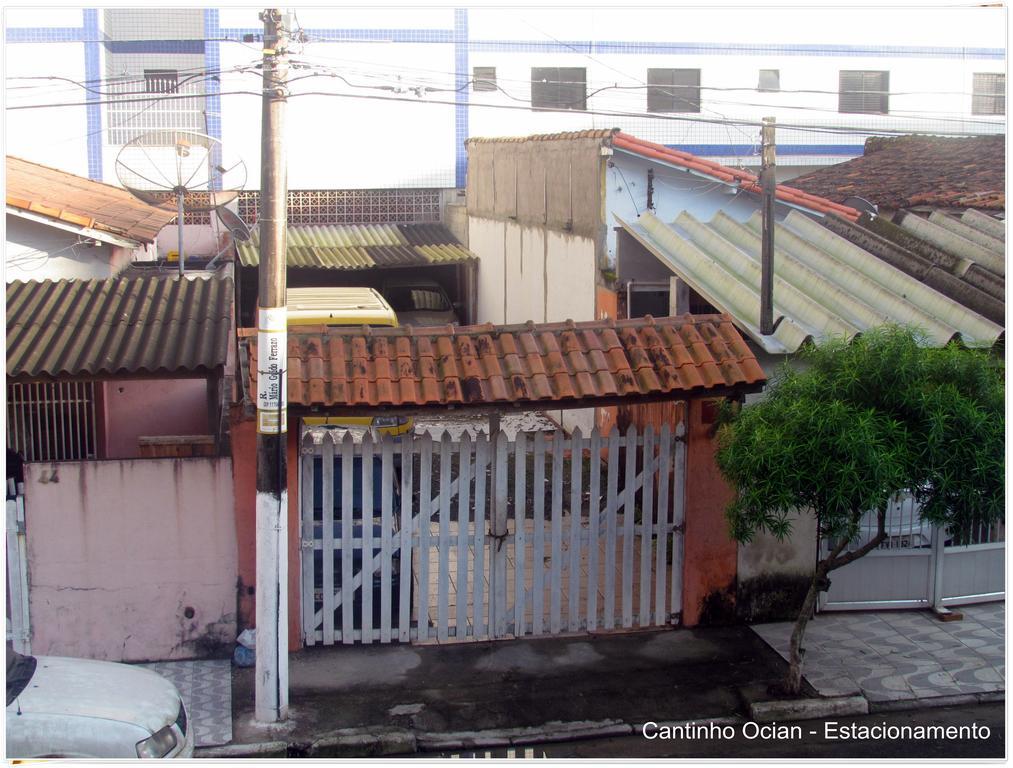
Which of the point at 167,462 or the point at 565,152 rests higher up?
the point at 565,152

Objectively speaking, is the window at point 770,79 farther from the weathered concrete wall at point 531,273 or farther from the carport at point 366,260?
the weathered concrete wall at point 531,273

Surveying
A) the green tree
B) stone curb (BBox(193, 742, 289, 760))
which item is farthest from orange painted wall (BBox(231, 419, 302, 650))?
the green tree

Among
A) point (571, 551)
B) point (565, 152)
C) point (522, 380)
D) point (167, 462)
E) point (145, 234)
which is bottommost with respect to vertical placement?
point (571, 551)

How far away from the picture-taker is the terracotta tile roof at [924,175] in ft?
43.5

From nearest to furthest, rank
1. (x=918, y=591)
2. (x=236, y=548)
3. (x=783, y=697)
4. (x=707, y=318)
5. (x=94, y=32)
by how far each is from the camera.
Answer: (x=783, y=697) → (x=236, y=548) → (x=707, y=318) → (x=918, y=591) → (x=94, y=32)

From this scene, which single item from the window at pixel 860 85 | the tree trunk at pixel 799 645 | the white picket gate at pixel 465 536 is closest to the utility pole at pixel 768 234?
the white picket gate at pixel 465 536

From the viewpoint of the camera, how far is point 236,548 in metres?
7.45

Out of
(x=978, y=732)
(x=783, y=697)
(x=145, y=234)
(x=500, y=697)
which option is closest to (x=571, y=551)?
(x=500, y=697)

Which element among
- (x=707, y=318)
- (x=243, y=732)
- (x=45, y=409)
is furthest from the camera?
(x=45, y=409)

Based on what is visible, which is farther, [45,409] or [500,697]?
[45,409]

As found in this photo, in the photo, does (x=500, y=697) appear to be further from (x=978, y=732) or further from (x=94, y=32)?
(x=94, y=32)

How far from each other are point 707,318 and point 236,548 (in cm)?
397

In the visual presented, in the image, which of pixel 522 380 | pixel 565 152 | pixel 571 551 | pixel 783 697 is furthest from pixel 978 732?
pixel 565 152

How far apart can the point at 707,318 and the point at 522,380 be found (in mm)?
1679
